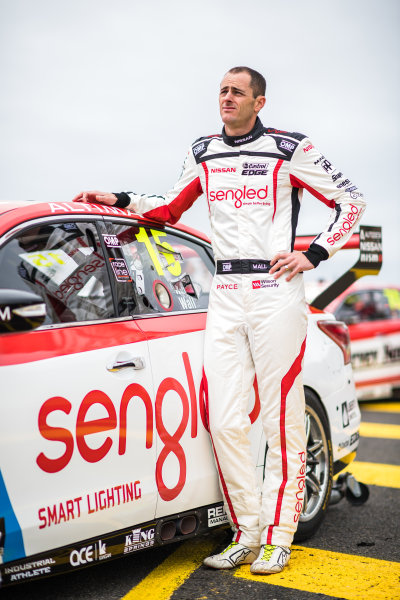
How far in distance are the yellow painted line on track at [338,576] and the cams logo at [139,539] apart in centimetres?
51

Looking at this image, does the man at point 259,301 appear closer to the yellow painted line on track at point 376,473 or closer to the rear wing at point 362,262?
the rear wing at point 362,262

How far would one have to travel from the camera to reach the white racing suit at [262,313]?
3.26 metres

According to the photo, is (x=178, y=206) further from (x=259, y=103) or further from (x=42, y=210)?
(x=42, y=210)

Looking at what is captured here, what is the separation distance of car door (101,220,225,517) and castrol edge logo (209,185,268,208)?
1.28 feet

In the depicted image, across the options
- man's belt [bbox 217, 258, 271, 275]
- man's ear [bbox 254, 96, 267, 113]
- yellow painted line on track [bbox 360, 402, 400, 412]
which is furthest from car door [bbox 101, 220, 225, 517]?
yellow painted line on track [bbox 360, 402, 400, 412]

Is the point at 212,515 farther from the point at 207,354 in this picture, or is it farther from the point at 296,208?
the point at 296,208

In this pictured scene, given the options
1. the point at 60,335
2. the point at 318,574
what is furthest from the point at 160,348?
the point at 318,574

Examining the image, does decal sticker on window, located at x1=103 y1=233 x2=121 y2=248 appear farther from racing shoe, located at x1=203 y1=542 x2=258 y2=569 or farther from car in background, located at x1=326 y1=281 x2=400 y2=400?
car in background, located at x1=326 y1=281 x2=400 y2=400

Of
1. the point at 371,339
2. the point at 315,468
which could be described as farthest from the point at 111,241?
the point at 371,339

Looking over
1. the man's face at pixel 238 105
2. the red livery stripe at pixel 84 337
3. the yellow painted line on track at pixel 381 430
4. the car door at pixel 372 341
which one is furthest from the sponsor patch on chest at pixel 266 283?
the car door at pixel 372 341

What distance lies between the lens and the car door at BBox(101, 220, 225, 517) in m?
3.02

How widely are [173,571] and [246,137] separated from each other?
209cm

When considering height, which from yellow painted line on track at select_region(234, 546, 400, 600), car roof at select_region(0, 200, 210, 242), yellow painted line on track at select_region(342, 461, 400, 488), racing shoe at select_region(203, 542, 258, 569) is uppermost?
car roof at select_region(0, 200, 210, 242)

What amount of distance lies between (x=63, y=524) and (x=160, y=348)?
2.85ft
